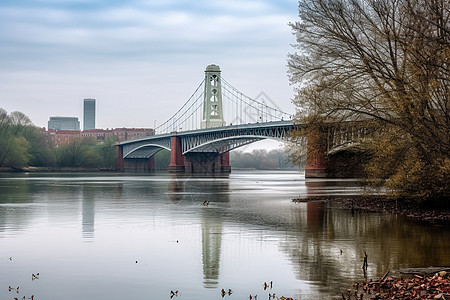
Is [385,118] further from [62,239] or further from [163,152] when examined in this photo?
[163,152]

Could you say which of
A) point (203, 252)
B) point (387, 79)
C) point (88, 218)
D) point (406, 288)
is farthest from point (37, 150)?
point (406, 288)

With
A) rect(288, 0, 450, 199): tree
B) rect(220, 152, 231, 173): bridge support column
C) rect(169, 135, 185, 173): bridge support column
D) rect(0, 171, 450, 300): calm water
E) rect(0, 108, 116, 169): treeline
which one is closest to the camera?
rect(0, 171, 450, 300): calm water

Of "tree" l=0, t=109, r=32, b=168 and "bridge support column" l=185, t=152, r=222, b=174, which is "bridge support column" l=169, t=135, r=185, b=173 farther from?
"tree" l=0, t=109, r=32, b=168

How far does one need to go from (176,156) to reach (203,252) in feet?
348

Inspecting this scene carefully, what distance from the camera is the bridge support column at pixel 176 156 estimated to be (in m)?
120

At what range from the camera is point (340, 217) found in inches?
900

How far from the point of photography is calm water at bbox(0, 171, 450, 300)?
10.6 m

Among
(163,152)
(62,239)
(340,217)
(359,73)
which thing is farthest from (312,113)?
(163,152)

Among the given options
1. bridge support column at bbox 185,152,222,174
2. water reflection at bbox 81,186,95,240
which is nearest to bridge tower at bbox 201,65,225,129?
bridge support column at bbox 185,152,222,174

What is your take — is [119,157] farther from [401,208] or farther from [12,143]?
[401,208]

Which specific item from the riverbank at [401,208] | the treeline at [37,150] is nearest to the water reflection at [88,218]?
the riverbank at [401,208]

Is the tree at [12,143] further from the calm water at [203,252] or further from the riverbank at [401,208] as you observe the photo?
the calm water at [203,252]

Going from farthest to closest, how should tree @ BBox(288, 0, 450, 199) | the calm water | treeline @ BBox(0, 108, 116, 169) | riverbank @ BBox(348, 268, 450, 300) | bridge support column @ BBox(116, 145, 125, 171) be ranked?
1. bridge support column @ BBox(116, 145, 125, 171)
2. treeline @ BBox(0, 108, 116, 169)
3. tree @ BBox(288, 0, 450, 199)
4. the calm water
5. riverbank @ BBox(348, 268, 450, 300)

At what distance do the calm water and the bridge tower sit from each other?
100681mm
